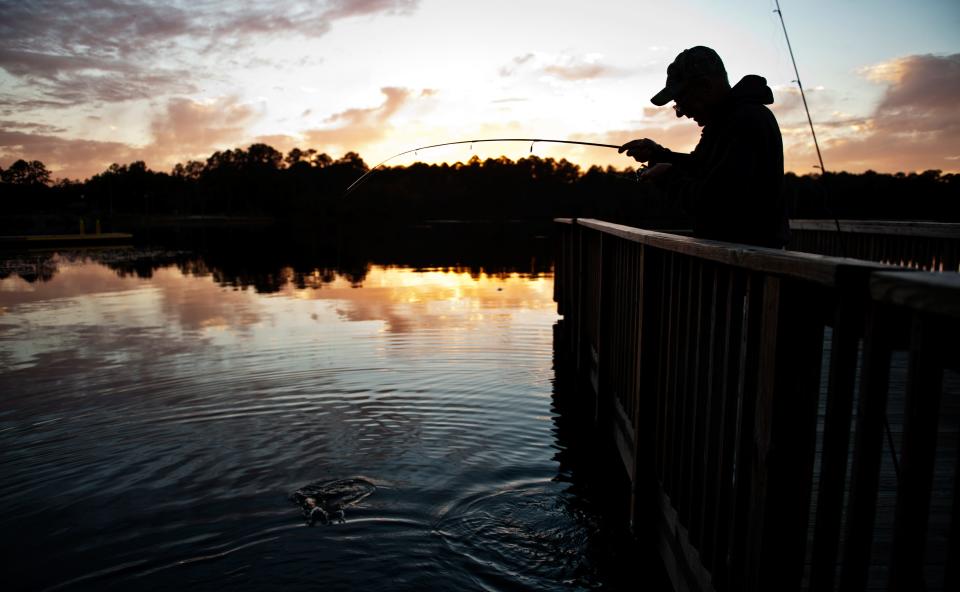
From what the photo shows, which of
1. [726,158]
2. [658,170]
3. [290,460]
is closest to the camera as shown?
[726,158]

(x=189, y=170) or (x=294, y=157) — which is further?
(x=189, y=170)

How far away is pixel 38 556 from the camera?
3598 millimetres

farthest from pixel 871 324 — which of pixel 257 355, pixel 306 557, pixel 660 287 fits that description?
pixel 257 355

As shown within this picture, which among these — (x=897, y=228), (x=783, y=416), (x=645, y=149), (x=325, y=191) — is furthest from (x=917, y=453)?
(x=325, y=191)

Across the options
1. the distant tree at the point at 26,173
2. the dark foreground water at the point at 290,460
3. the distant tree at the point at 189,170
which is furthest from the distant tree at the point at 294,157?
the dark foreground water at the point at 290,460

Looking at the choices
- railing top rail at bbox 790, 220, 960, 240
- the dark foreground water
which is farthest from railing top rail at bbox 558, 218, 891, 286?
railing top rail at bbox 790, 220, 960, 240

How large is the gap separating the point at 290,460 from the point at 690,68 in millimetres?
3862

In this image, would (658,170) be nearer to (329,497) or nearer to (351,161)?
(329,497)

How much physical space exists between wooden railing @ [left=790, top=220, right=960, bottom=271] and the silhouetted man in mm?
2370

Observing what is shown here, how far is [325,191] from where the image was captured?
125125mm

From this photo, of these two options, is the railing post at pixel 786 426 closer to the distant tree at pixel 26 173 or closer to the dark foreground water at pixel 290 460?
the dark foreground water at pixel 290 460

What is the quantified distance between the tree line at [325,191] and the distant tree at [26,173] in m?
0.25

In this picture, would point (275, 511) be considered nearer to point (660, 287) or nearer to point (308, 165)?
point (660, 287)

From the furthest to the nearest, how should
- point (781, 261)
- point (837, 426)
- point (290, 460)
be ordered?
point (290, 460), point (781, 261), point (837, 426)
